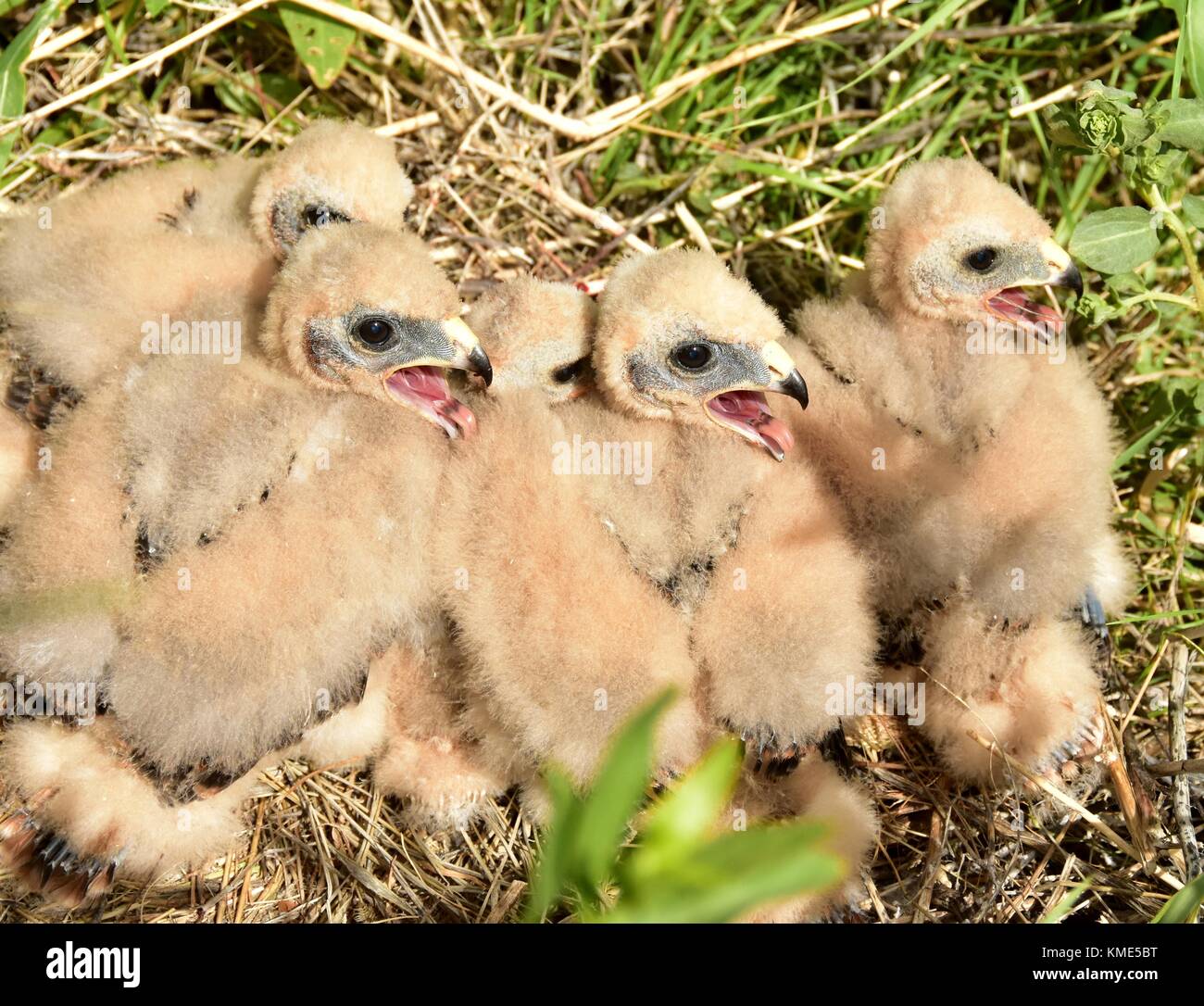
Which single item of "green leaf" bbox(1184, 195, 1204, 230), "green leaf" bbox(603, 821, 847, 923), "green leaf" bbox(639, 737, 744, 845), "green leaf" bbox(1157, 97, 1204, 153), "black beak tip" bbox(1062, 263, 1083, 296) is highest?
"green leaf" bbox(1157, 97, 1204, 153)

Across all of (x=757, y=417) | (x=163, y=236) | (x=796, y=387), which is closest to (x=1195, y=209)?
(x=796, y=387)

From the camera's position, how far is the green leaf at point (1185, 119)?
2654mm

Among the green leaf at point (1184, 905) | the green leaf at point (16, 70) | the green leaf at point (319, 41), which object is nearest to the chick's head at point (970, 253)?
the green leaf at point (1184, 905)

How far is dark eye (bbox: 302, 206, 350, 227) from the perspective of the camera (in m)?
3.07

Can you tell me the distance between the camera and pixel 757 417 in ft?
9.11

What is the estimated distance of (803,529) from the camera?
256 centimetres

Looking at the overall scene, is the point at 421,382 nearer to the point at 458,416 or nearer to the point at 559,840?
the point at 458,416

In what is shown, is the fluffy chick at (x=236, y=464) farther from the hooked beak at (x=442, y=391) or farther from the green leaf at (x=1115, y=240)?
the green leaf at (x=1115, y=240)

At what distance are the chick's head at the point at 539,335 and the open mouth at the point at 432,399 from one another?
0.18 m

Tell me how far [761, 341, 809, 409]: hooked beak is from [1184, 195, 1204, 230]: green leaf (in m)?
0.99

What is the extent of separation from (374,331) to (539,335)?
456 mm

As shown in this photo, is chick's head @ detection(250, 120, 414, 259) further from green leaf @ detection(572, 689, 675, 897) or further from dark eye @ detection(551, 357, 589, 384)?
green leaf @ detection(572, 689, 675, 897)

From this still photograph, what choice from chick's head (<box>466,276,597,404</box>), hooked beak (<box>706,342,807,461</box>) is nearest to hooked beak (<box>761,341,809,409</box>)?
hooked beak (<box>706,342,807,461</box>)
